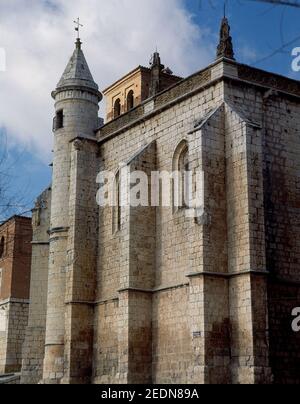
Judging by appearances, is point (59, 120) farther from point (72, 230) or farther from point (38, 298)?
point (38, 298)

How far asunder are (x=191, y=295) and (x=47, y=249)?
10910mm

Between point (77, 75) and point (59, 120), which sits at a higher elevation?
point (77, 75)

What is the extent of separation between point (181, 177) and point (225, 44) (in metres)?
4.31

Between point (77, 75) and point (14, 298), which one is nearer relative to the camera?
point (77, 75)

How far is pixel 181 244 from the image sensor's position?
21.0 metres

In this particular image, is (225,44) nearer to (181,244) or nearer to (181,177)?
(181,177)
